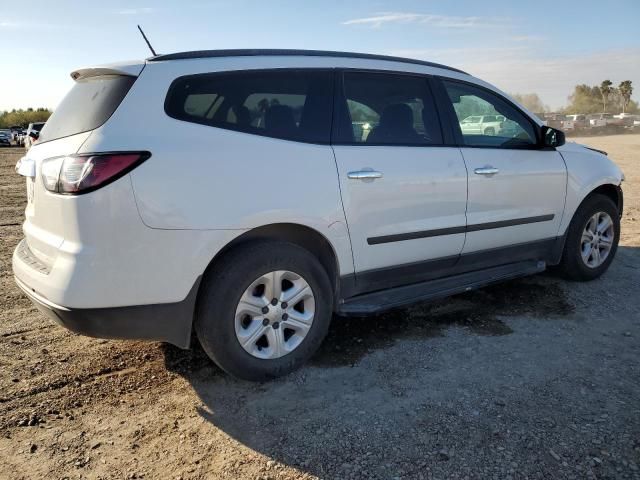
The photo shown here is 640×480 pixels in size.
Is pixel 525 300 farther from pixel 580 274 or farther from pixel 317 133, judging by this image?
pixel 317 133

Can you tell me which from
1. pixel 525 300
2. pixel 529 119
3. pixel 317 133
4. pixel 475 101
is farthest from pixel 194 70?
pixel 525 300

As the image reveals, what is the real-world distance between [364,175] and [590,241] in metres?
2.85

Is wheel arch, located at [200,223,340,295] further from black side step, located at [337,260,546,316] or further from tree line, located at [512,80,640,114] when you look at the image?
tree line, located at [512,80,640,114]

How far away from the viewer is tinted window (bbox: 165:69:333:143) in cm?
289

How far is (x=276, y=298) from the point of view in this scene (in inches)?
122

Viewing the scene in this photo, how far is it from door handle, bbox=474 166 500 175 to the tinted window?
1287 mm

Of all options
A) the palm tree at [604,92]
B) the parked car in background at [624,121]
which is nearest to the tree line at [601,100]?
the palm tree at [604,92]

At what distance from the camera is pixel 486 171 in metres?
3.96

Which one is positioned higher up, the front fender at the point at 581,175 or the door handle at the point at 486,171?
the door handle at the point at 486,171

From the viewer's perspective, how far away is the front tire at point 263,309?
2.91 meters

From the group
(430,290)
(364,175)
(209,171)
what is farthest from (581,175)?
(209,171)

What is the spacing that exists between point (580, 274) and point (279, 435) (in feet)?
11.7

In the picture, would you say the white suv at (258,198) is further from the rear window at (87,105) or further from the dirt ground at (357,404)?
the dirt ground at (357,404)

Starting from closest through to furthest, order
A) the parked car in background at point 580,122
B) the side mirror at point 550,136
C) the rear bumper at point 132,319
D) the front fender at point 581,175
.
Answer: the rear bumper at point 132,319
the side mirror at point 550,136
the front fender at point 581,175
the parked car in background at point 580,122
